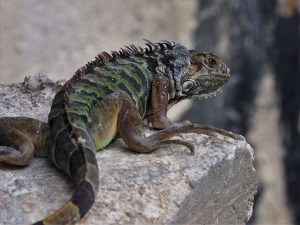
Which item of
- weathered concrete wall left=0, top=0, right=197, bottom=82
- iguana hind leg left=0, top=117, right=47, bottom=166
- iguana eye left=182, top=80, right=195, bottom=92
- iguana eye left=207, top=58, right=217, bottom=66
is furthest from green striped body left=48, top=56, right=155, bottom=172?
weathered concrete wall left=0, top=0, right=197, bottom=82

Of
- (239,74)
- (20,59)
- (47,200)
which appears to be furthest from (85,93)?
→ (239,74)

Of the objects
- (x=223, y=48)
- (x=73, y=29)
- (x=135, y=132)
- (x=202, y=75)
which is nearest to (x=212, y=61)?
(x=202, y=75)

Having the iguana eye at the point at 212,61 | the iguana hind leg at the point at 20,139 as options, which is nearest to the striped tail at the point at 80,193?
the iguana hind leg at the point at 20,139

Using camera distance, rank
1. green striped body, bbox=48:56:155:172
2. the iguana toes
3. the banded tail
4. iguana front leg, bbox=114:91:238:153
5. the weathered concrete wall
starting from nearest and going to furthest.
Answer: the banded tail < the iguana toes < green striped body, bbox=48:56:155:172 < iguana front leg, bbox=114:91:238:153 < the weathered concrete wall

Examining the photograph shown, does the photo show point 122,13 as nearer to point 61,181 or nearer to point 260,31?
point 260,31

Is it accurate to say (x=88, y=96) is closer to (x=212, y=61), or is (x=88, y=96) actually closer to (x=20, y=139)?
(x=20, y=139)

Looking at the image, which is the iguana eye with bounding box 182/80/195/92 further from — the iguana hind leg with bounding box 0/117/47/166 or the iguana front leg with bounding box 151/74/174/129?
the iguana hind leg with bounding box 0/117/47/166

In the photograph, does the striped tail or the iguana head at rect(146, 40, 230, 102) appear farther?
the iguana head at rect(146, 40, 230, 102)
